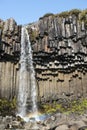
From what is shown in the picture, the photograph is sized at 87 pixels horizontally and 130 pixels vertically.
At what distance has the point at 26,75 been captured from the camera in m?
37.2

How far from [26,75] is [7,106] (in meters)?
5.23

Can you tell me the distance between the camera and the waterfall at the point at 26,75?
1428 inches

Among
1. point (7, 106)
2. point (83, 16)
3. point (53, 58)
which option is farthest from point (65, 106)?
point (83, 16)

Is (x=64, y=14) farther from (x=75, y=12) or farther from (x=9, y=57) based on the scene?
(x=9, y=57)

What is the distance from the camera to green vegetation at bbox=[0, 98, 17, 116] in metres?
32.6

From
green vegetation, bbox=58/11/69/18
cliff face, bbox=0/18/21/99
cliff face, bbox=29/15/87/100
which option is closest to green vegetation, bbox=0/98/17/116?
cliff face, bbox=0/18/21/99

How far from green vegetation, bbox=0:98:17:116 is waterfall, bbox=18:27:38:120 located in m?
1.48

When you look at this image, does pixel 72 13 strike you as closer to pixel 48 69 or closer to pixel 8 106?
pixel 48 69

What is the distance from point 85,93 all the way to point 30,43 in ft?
29.2

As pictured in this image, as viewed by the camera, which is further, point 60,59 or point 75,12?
point 75,12

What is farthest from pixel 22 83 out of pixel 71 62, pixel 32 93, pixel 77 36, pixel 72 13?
pixel 72 13

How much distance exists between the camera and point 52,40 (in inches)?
1444

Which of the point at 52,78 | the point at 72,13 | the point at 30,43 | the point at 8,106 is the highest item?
the point at 72,13

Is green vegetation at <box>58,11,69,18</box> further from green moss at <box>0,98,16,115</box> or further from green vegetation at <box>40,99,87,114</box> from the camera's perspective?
green moss at <box>0,98,16,115</box>
